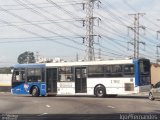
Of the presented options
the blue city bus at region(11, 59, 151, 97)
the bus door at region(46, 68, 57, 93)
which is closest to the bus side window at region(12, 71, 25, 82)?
the blue city bus at region(11, 59, 151, 97)

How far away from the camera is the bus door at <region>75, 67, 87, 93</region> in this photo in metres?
34.5

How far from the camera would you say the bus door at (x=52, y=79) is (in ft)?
118

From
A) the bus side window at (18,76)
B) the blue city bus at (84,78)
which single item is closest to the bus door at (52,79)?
the blue city bus at (84,78)

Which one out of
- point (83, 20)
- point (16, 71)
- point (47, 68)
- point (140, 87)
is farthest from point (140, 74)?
point (83, 20)

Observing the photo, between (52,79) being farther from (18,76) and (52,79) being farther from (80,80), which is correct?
(18,76)

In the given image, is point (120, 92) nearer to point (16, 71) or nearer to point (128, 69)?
point (128, 69)

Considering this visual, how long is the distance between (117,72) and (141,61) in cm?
191

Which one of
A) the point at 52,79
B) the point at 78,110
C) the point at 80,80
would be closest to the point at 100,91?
the point at 80,80

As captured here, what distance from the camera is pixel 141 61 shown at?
32938 millimetres

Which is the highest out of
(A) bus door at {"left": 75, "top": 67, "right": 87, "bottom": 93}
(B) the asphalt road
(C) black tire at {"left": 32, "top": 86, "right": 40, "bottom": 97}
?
(A) bus door at {"left": 75, "top": 67, "right": 87, "bottom": 93}

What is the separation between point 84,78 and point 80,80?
1.19ft

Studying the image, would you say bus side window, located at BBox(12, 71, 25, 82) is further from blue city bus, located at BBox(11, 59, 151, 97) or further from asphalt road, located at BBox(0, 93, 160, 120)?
asphalt road, located at BBox(0, 93, 160, 120)

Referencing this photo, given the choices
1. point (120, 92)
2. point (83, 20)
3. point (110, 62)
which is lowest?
point (120, 92)

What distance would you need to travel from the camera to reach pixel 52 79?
1415 inches
